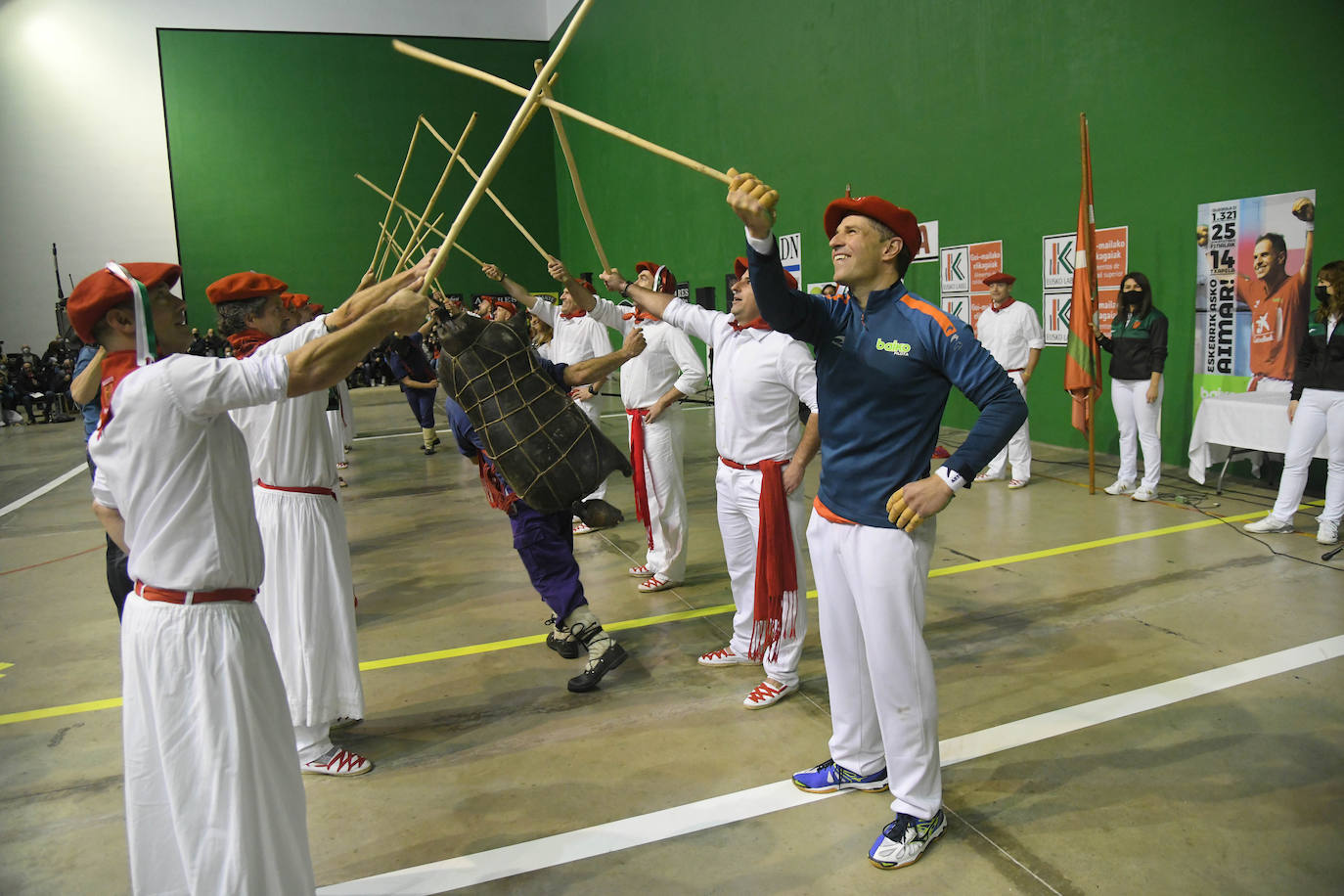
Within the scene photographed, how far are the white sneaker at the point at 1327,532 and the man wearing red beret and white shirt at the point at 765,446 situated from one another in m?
3.64

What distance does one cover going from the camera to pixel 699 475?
8445 millimetres

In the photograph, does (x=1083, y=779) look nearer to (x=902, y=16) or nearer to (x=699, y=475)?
(x=699, y=475)

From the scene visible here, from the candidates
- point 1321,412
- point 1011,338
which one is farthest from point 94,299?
point 1011,338

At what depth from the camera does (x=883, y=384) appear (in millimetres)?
2471

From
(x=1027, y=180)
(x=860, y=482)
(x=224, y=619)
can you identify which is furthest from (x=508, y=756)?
(x=1027, y=180)

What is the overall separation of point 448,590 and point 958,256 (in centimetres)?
676

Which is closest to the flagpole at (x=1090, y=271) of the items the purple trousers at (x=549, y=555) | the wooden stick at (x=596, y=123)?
the purple trousers at (x=549, y=555)

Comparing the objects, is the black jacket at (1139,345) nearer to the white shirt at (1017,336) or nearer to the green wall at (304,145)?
the white shirt at (1017,336)

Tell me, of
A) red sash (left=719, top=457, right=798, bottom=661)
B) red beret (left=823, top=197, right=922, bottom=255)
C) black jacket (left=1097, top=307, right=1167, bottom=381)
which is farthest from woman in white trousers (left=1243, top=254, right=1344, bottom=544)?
red beret (left=823, top=197, right=922, bottom=255)

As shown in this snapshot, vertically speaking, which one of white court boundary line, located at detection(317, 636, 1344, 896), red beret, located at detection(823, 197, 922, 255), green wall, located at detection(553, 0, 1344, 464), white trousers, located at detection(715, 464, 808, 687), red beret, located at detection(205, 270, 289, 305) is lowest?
white court boundary line, located at detection(317, 636, 1344, 896)

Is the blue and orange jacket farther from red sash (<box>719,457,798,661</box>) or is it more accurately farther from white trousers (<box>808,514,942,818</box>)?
red sash (<box>719,457,798,661</box>)

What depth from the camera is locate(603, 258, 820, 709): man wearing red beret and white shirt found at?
3.54 m

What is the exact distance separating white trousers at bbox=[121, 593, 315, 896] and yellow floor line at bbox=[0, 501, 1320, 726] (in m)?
2.18

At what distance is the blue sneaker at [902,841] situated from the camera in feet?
8.14
